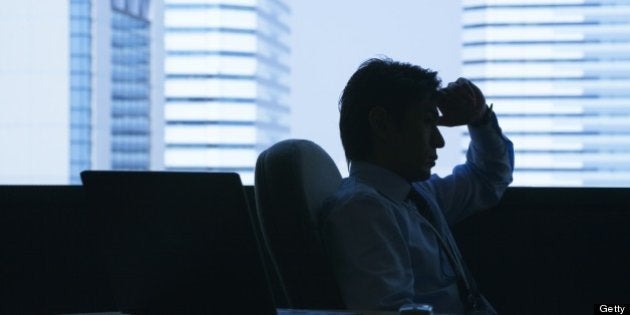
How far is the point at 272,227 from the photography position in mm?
1454

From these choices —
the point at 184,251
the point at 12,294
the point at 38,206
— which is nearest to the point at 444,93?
the point at 184,251

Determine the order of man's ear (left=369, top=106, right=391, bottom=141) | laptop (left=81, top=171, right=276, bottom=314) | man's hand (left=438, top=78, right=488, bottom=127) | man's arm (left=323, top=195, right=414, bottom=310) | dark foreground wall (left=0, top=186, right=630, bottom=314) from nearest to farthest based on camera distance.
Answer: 1. laptop (left=81, top=171, right=276, bottom=314)
2. man's arm (left=323, top=195, right=414, bottom=310)
3. man's ear (left=369, top=106, right=391, bottom=141)
4. man's hand (left=438, top=78, right=488, bottom=127)
5. dark foreground wall (left=0, top=186, right=630, bottom=314)

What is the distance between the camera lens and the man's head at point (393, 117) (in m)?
1.56

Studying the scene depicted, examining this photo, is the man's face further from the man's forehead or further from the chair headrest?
the chair headrest

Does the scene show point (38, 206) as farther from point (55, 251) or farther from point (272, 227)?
point (272, 227)

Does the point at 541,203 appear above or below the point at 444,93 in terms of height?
below

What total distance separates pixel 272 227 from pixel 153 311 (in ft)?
1.14

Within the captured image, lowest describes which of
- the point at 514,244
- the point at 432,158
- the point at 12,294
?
the point at 12,294

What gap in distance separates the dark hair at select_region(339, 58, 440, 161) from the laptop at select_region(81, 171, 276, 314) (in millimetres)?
572

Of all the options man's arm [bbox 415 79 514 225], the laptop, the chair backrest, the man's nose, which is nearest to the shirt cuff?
man's arm [bbox 415 79 514 225]

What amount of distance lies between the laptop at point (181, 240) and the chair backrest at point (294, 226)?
35 centimetres

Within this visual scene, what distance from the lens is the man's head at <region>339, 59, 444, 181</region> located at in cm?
156

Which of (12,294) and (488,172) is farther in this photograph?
(12,294)

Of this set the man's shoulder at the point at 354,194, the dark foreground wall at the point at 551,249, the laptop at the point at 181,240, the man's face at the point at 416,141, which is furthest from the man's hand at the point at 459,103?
the laptop at the point at 181,240
